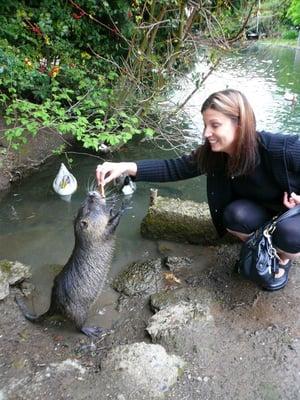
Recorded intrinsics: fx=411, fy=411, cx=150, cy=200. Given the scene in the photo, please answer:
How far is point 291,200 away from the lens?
2518 millimetres

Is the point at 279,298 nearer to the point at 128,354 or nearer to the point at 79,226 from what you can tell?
the point at 128,354

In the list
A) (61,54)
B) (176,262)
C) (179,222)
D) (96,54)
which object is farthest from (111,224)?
(61,54)

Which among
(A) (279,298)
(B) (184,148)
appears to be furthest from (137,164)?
(B) (184,148)

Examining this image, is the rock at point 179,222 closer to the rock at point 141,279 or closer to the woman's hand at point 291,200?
the rock at point 141,279

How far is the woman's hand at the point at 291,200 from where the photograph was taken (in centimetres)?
248

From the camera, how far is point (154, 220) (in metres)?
3.74

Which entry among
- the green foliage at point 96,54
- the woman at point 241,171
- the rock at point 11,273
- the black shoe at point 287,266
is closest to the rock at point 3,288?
the rock at point 11,273

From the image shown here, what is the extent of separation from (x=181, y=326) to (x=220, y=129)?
1.27 m

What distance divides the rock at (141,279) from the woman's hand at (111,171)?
89 centimetres

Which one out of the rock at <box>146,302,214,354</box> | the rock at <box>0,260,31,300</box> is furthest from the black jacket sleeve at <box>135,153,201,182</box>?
the rock at <box>0,260,31,300</box>

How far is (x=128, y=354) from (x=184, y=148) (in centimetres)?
442

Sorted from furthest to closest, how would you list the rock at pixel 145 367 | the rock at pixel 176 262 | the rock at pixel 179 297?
the rock at pixel 176 262 < the rock at pixel 179 297 < the rock at pixel 145 367

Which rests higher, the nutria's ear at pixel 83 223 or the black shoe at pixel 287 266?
the nutria's ear at pixel 83 223

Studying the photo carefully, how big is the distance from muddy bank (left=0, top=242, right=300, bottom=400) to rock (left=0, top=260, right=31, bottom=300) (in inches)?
3.3
